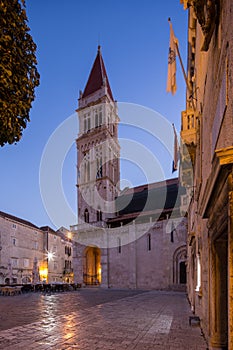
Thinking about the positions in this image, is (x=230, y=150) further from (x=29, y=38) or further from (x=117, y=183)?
(x=117, y=183)

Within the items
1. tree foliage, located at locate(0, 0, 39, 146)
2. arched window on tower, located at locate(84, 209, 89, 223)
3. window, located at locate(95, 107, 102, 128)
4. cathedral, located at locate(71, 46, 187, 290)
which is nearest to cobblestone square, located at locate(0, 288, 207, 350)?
tree foliage, located at locate(0, 0, 39, 146)

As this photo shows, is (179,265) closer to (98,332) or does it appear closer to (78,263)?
(78,263)

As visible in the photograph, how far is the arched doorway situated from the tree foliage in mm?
35647

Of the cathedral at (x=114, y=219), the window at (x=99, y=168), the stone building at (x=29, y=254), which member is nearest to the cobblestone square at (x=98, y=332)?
the cathedral at (x=114, y=219)

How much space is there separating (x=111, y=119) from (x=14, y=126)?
42.7m

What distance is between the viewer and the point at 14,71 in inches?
193

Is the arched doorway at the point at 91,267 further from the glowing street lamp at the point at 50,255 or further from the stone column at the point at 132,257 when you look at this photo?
the glowing street lamp at the point at 50,255

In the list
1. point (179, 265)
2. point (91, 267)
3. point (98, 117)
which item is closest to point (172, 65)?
point (179, 265)

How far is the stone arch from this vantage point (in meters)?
30.6

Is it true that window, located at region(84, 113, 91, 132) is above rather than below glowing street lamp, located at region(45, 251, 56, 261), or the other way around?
above

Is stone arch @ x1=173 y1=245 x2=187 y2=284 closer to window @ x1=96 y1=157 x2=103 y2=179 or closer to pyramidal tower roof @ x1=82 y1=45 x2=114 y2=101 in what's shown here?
window @ x1=96 y1=157 x2=103 y2=179

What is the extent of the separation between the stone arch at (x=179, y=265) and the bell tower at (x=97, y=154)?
1190 cm

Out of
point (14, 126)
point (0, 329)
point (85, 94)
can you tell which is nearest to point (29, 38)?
point (14, 126)

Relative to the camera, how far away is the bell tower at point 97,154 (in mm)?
41531
